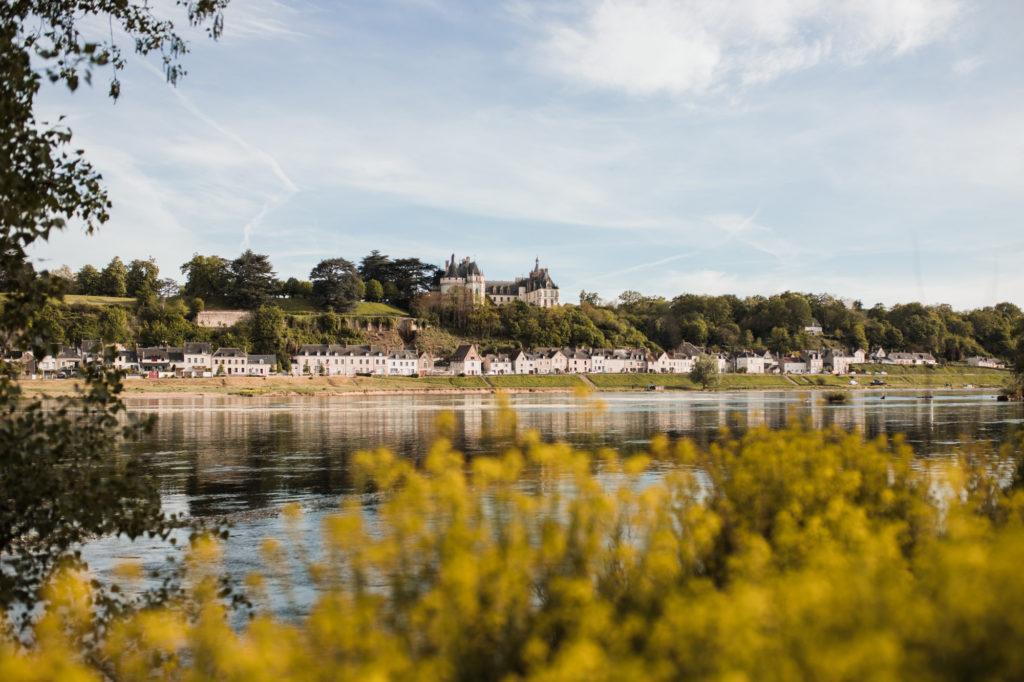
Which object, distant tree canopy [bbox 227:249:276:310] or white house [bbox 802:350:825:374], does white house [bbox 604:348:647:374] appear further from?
distant tree canopy [bbox 227:249:276:310]

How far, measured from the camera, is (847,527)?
7.50m

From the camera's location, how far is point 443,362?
166250 mm

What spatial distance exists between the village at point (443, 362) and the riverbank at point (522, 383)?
29.0 feet

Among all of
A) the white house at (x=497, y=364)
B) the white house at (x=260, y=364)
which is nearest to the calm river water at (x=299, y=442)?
the white house at (x=260, y=364)

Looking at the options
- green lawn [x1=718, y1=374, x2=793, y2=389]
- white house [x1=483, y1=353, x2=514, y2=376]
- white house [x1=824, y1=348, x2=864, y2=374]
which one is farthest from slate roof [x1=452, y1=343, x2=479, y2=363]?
white house [x1=824, y1=348, x2=864, y2=374]

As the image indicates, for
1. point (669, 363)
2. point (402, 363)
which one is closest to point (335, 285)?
point (402, 363)

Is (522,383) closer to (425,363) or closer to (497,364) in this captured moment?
(497,364)

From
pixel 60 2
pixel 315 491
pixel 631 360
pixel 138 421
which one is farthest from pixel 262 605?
pixel 631 360

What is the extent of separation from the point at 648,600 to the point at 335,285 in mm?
186276

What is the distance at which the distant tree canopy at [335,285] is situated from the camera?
18725cm

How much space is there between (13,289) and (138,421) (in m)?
1.99

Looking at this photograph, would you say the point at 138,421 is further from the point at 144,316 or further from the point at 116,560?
the point at 144,316

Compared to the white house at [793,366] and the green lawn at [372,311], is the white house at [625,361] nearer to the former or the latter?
the white house at [793,366]

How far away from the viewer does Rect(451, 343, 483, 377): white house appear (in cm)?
15688
